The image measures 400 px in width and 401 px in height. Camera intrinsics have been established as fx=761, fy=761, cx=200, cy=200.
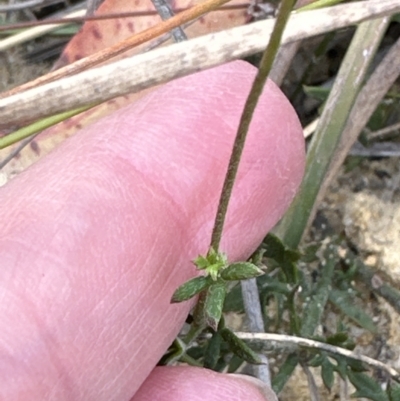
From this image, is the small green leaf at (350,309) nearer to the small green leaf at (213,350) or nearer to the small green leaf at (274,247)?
the small green leaf at (274,247)

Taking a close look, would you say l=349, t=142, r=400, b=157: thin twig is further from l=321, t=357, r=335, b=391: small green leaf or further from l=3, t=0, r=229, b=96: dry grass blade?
l=3, t=0, r=229, b=96: dry grass blade

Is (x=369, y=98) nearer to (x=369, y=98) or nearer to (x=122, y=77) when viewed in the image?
(x=369, y=98)

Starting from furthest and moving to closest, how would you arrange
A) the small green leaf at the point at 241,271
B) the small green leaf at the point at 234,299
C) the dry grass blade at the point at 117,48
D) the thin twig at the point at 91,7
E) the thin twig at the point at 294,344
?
1. the thin twig at the point at 91,7
2. the small green leaf at the point at 234,299
3. the thin twig at the point at 294,344
4. the dry grass blade at the point at 117,48
5. the small green leaf at the point at 241,271

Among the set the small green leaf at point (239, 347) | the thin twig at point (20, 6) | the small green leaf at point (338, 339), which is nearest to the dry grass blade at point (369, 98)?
the small green leaf at point (338, 339)

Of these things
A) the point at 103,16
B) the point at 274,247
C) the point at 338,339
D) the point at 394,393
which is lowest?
the point at 394,393

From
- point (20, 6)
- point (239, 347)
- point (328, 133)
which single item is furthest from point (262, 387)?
point (20, 6)

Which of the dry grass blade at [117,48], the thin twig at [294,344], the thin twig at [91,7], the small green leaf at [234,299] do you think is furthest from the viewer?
the thin twig at [91,7]

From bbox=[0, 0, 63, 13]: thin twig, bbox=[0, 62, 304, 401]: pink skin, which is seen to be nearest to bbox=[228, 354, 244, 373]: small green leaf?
bbox=[0, 62, 304, 401]: pink skin
